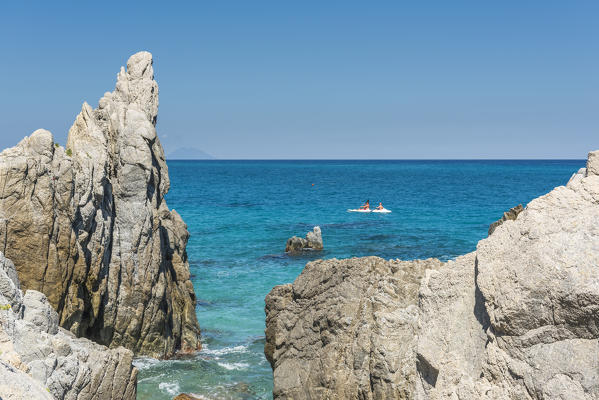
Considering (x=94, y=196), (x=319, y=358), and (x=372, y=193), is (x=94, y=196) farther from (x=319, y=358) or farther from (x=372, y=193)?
(x=372, y=193)

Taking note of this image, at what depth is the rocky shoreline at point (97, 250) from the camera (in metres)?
12.1

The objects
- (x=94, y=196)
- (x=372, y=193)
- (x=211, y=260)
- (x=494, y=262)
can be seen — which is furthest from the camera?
(x=372, y=193)

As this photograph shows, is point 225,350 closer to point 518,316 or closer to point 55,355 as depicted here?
point 55,355

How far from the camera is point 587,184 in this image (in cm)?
779

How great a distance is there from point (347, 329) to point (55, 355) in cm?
615

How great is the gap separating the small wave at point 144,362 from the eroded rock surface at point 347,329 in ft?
23.9

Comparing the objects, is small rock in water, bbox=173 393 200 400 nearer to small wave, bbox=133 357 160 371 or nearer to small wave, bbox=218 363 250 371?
small wave, bbox=133 357 160 371

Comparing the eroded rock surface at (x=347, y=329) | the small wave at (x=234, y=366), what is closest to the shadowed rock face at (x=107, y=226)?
the small wave at (x=234, y=366)

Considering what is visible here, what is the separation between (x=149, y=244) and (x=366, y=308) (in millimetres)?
11432

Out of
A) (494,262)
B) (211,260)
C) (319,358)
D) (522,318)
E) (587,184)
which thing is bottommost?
(211,260)

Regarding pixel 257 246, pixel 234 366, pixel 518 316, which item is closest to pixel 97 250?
pixel 234 366

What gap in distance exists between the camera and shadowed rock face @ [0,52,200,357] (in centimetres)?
1684

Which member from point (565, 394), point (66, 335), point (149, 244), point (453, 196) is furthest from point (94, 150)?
point (453, 196)

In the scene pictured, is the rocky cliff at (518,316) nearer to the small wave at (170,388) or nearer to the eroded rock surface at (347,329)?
the eroded rock surface at (347,329)
